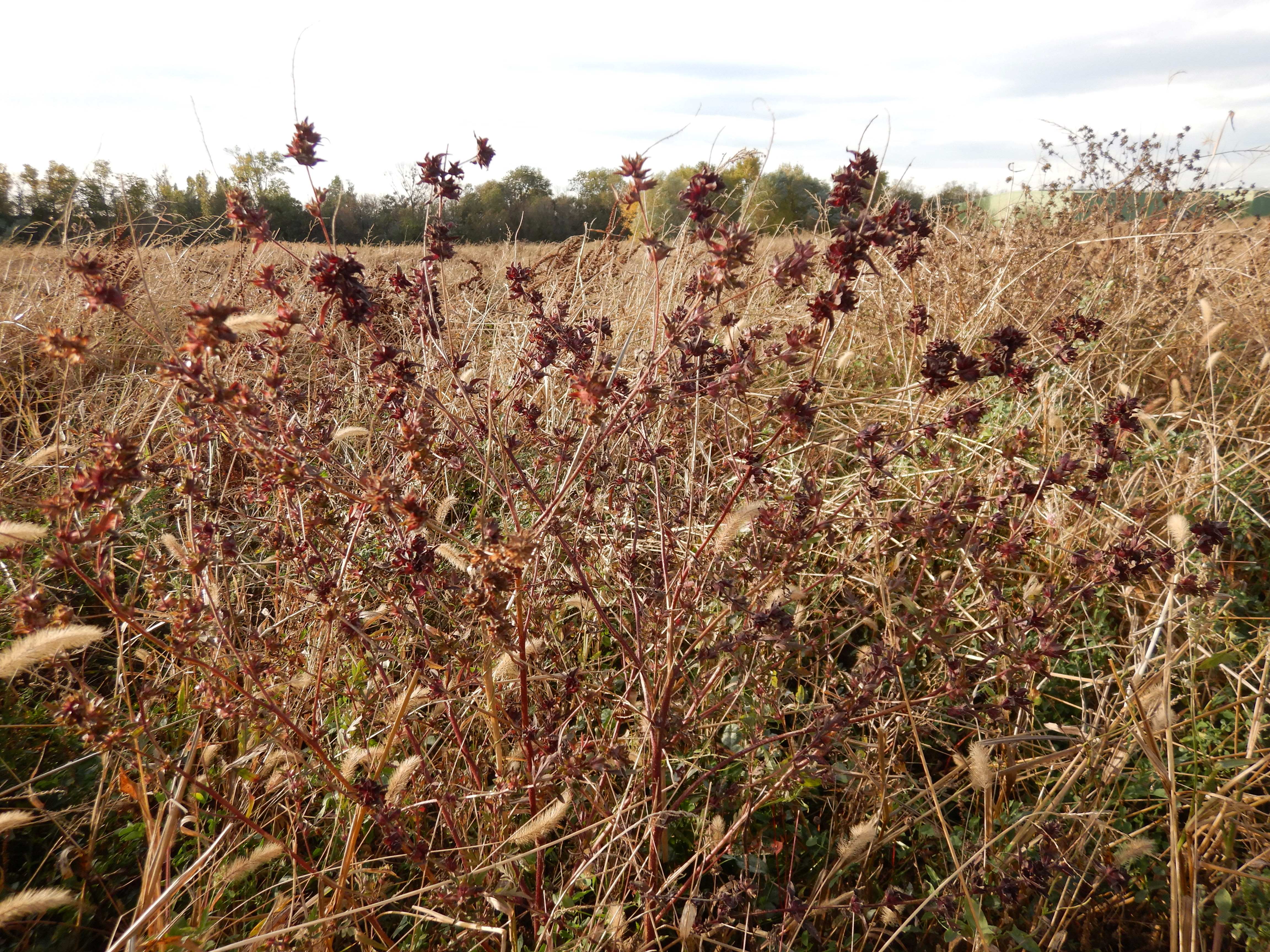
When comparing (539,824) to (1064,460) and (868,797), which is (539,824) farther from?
(1064,460)

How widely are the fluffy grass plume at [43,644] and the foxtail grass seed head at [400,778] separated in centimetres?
66

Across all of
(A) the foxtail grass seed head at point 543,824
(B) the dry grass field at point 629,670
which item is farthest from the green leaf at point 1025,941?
(A) the foxtail grass seed head at point 543,824

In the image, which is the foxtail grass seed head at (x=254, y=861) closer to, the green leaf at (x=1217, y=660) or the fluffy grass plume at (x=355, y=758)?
the fluffy grass plume at (x=355, y=758)

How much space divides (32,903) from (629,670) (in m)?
1.40

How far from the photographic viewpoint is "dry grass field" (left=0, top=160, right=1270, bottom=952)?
4.91ft

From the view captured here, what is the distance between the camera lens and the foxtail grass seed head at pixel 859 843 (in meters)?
1.62

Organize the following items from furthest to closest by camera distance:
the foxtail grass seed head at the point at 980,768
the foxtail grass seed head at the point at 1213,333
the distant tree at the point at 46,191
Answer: the distant tree at the point at 46,191 < the foxtail grass seed head at the point at 1213,333 < the foxtail grass seed head at the point at 980,768

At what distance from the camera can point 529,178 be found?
10578 millimetres

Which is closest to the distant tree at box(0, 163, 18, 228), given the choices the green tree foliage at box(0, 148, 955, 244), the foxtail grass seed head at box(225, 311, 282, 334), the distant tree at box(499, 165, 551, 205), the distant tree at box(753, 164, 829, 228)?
the green tree foliage at box(0, 148, 955, 244)

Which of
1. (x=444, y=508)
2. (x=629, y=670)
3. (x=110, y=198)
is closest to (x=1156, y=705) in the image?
(x=629, y=670)

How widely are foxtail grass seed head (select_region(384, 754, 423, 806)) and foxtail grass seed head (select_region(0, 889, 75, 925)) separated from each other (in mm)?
577

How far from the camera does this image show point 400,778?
161 centimetres

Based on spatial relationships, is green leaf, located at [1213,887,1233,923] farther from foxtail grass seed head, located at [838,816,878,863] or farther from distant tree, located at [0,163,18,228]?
distant tree, located at [0,163,18,228]

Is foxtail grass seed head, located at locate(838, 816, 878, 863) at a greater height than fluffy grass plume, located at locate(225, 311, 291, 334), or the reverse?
fluffy grass plume, located at locate(225, 311, 291, 334)
